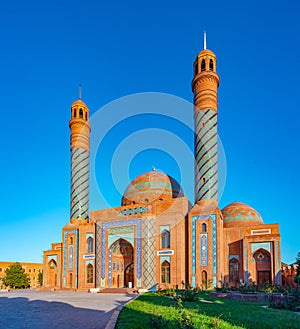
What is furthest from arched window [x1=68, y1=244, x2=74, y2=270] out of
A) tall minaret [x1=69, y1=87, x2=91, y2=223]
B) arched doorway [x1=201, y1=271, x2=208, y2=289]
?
arched doorway [x1=201, y1=271, x2=208, y2=289]

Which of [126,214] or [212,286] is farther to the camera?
[126,214]

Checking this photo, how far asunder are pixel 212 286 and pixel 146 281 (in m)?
4.16

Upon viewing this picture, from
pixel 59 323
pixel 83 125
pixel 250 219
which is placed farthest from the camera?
pixel 83 125

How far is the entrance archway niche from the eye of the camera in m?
25.1

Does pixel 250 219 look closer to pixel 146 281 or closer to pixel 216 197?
pixel 216 197

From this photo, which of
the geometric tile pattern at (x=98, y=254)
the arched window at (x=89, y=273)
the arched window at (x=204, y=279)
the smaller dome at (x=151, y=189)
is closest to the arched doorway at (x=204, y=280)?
the arched window at (x=204, y=279)

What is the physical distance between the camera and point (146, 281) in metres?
22.4

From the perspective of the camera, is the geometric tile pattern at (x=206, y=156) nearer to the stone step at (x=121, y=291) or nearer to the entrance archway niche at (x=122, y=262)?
the entrance archway niche at (x=122, y=262)

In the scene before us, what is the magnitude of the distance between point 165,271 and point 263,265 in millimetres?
5951

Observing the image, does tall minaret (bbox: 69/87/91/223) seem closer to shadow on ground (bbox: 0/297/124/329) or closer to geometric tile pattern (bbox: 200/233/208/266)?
geometric tile pattern (bbox: 200/233/208/266)

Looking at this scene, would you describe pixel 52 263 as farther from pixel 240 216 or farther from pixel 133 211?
pixel 240 216

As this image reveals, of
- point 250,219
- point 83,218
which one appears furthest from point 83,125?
point 250,219

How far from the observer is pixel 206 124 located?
24.0 meters

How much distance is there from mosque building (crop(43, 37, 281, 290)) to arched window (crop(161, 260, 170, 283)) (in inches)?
2.3
